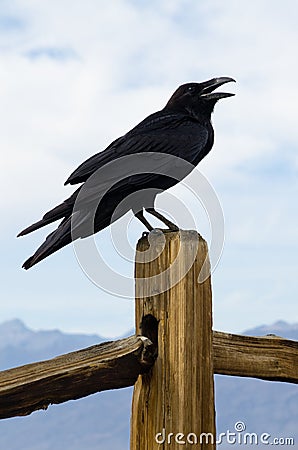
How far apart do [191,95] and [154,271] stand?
2222 millimetres

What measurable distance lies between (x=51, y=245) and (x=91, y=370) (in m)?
0.71

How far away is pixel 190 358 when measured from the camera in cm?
224

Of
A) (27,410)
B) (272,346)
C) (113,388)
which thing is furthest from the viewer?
(272,346)

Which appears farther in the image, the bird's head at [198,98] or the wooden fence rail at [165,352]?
the bird's head at [198,98]

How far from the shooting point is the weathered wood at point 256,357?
248 centimetres

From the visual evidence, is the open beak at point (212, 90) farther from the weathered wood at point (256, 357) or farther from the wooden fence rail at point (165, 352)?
the wooden fence rail at point (165, 352)

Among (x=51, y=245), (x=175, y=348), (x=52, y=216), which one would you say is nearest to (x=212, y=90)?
(x=52, y=216)

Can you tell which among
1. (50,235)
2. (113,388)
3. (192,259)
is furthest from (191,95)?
(113,388)

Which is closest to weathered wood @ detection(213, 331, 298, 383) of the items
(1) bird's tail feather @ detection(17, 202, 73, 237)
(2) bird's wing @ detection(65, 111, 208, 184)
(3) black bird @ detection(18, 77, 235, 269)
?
(3) black bird @ detection(18, 77, 235, 269)

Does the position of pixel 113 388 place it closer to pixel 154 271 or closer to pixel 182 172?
pixel 154 271

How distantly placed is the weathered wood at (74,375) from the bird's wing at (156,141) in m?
1.10

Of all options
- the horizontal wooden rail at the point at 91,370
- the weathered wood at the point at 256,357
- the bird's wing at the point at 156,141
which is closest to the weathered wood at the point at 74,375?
the horizontal wooden rail at the point at 91,370

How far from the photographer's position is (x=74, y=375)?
206 cm

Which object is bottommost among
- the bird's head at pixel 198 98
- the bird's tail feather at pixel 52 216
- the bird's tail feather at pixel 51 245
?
the bird's tail feather at pixel 51 245
